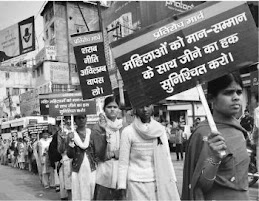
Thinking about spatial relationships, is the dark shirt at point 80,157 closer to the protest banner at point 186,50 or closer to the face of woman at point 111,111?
the face of woman at point 111,111

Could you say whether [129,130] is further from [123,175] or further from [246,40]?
→ [246,40]

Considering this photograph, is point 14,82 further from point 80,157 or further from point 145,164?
point 145,164

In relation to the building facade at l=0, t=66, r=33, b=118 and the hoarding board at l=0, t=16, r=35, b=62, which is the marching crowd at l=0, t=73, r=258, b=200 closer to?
the hoarding board at l=0, t=16, r=35, b=62

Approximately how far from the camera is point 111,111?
4.80m

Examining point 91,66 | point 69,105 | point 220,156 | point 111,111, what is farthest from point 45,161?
point 220,156

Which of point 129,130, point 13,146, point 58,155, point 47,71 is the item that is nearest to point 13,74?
point 47,71

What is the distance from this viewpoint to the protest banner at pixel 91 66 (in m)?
6.37

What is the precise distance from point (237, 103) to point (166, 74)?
1.71 feet

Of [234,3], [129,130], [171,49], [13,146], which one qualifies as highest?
[234,3]

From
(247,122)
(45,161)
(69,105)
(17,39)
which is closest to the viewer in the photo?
(69,105)

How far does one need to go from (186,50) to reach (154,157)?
1628 mm

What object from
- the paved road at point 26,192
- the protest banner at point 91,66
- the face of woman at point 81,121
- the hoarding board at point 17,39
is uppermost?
the hoarding board at point 17,39

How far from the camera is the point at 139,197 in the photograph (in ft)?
12.3

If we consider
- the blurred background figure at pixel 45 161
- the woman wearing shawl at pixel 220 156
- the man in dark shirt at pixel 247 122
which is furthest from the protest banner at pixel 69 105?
the woman wearing shawl at pixel 220 156
